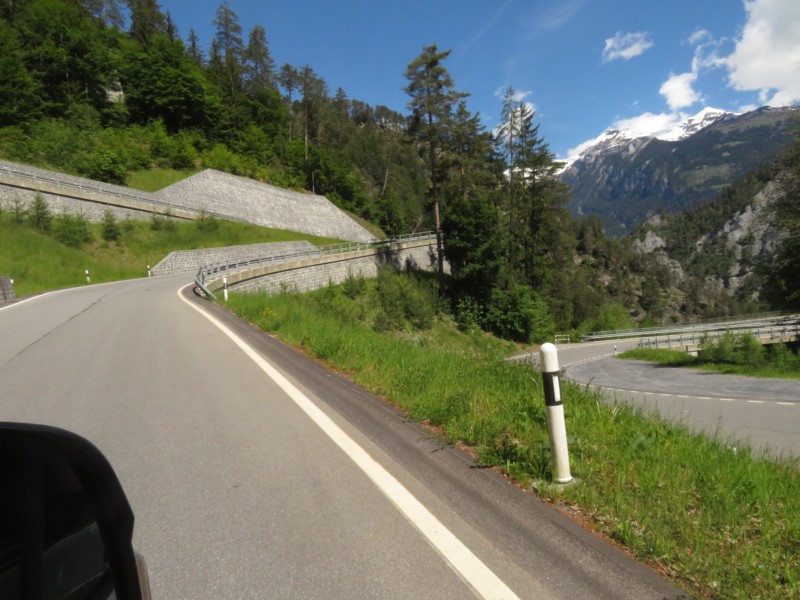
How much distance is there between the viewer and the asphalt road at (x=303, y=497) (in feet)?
8.27

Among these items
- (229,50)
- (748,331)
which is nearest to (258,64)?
(229,50)

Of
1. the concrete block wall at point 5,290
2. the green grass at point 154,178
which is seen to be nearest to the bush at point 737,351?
the concrete block wall at point 5,290

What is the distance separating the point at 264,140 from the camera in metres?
71.6

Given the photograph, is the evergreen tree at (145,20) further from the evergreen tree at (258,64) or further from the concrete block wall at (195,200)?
the concrete block wall at (195,200)

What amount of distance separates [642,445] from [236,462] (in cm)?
377

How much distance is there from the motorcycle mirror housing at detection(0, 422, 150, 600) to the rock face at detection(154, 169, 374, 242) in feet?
166

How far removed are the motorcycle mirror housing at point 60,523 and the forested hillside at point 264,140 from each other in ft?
128

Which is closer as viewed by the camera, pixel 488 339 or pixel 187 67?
pixel 488 339

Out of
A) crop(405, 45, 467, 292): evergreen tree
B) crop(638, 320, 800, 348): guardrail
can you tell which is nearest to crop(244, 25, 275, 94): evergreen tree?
crop(405, 45, 467, 292): evergreen tree

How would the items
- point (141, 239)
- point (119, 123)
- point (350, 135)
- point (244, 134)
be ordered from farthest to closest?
1. point (350, 135)
2. point (244, 134)
3. point (119, 123)
4. point (141, 239)

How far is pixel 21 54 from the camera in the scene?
4841 centimetres

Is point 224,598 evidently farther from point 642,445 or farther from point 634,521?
point 642,445

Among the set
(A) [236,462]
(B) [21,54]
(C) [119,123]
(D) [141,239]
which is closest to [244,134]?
(C) [119,123]

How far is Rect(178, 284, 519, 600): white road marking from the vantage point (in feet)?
8.04
